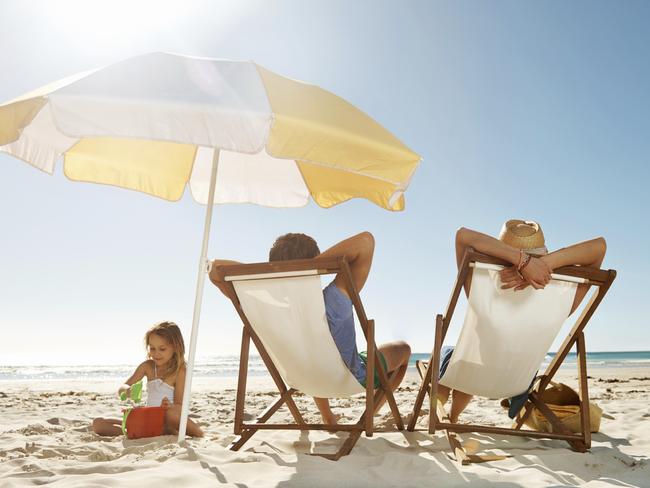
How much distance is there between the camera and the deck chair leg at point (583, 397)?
3.10 meters

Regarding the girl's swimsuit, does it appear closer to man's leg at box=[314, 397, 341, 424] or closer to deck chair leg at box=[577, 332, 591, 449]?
man's leg at box=[314, 397, 341, 424]

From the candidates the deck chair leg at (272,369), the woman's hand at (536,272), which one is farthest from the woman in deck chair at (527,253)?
the deck chair leg at (272,369)

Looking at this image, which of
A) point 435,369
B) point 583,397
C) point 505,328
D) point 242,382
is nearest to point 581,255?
point 505,328

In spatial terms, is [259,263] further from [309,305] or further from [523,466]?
[523,466]

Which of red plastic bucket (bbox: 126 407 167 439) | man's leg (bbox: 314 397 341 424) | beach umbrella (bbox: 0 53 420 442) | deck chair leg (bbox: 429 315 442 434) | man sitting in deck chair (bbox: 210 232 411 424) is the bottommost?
red plastic bucket (bbox: 126 407 167 439)

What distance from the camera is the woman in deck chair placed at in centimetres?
284

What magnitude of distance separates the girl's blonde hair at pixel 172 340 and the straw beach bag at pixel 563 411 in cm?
250

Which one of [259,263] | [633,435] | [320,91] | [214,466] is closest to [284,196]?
[320,91]

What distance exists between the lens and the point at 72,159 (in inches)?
162

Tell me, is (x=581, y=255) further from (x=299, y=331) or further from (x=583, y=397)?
(x=299, y=331)

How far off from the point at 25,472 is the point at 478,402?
4.64 meters

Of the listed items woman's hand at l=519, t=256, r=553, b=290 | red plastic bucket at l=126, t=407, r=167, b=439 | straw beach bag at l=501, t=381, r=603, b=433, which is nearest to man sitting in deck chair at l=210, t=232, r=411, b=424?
woman's hand at l=519, t=256, r=553, b=290

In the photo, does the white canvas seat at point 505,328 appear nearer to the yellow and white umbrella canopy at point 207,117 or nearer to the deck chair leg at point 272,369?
the yellow and white umbrella canopy at point 207,117

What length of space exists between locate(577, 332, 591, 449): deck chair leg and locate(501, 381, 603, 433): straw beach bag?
426mm
